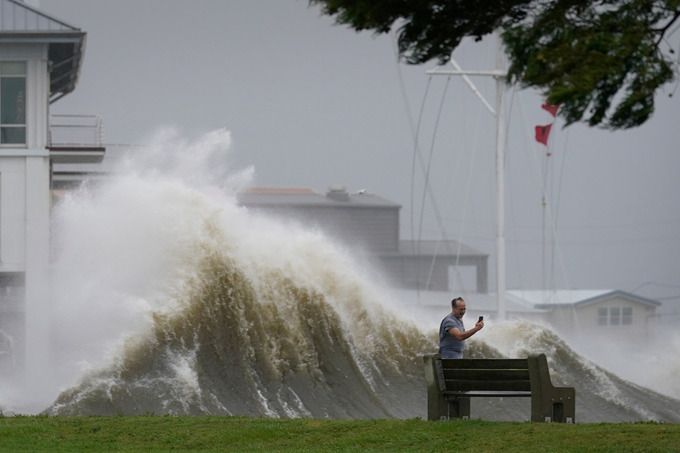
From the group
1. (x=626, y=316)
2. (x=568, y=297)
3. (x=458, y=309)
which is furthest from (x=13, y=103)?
(x=626, y=316)

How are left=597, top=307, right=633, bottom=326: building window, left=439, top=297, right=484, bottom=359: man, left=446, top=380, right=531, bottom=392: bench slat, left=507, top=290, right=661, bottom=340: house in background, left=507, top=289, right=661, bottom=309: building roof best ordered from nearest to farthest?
left=446, top=380, right=531, bottom=392: bench slat → left=439, top=297, right=484, bottom=359: man → left=507, top=289, right=661, bottom=309: building roof → left=507, top=290, right=661, bottom=340: house in background → left=597, top=307, right=633, bottom=326: building window

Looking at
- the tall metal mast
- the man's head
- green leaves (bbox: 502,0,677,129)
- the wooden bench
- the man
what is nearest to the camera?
green leaves (bbox: 502,0,677,129)

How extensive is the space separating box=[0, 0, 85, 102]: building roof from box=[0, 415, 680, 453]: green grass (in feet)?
88.0

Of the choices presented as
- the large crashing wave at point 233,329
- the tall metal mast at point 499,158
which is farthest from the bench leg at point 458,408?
the tall metal mast at point 499,158

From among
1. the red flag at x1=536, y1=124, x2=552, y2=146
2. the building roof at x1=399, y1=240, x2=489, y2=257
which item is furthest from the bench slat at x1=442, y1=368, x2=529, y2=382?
the building roof at x1=399, y1=240, x2=489, y2=257

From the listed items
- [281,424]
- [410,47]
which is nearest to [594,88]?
[410,47]

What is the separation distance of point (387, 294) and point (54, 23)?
1578 cm

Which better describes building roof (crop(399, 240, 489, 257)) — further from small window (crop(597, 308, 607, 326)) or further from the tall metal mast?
the tall metal mast

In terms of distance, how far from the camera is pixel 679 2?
40.3ft

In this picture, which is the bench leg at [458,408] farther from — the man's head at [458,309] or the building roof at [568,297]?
the building roof at [568,297]

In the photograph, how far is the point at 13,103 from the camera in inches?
1608

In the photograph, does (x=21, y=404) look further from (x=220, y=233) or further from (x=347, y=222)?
(x=347, y=222)

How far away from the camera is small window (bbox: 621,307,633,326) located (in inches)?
3713

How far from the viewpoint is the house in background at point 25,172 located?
133ft
